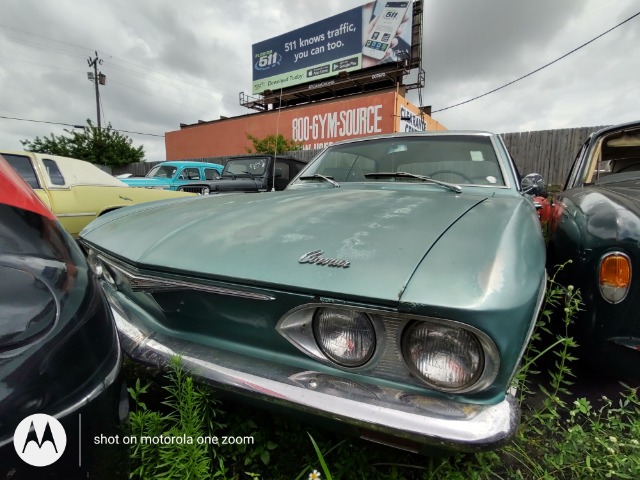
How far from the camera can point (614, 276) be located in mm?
1437

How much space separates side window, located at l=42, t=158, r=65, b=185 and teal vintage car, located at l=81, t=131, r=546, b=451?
331 cm

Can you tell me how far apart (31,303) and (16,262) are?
113mm

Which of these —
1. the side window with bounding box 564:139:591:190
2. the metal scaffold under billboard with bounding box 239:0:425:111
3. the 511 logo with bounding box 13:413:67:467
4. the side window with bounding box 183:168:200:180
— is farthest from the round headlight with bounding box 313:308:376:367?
the metal scaffold under billboard with bounding box 239:0:425:111

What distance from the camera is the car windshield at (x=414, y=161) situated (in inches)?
82.7

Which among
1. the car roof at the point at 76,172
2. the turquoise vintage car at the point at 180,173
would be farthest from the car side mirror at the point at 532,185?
the turquoise vintage car at the point at 180,173

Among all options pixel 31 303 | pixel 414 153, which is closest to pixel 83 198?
pixel 414 153

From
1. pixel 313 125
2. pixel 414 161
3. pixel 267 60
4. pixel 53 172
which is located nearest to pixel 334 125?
pixel 313 125

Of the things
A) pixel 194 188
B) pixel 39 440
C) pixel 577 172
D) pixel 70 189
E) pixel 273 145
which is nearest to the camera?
pixel 39 440

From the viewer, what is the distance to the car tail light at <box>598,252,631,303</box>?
1407 millimetres

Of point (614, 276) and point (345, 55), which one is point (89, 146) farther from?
point (614, 276)

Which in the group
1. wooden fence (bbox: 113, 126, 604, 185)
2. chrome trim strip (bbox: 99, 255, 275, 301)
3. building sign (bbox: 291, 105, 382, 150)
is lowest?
chrome trim strip (bbox: 99, 255, 275, 301)

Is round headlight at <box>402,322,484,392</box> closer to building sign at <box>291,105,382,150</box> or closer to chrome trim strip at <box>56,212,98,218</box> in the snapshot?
chrome trim strip at <box>56,212,98,218</box>

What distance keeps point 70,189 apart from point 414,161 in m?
3.94

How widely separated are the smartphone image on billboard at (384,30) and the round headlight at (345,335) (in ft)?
82.0
